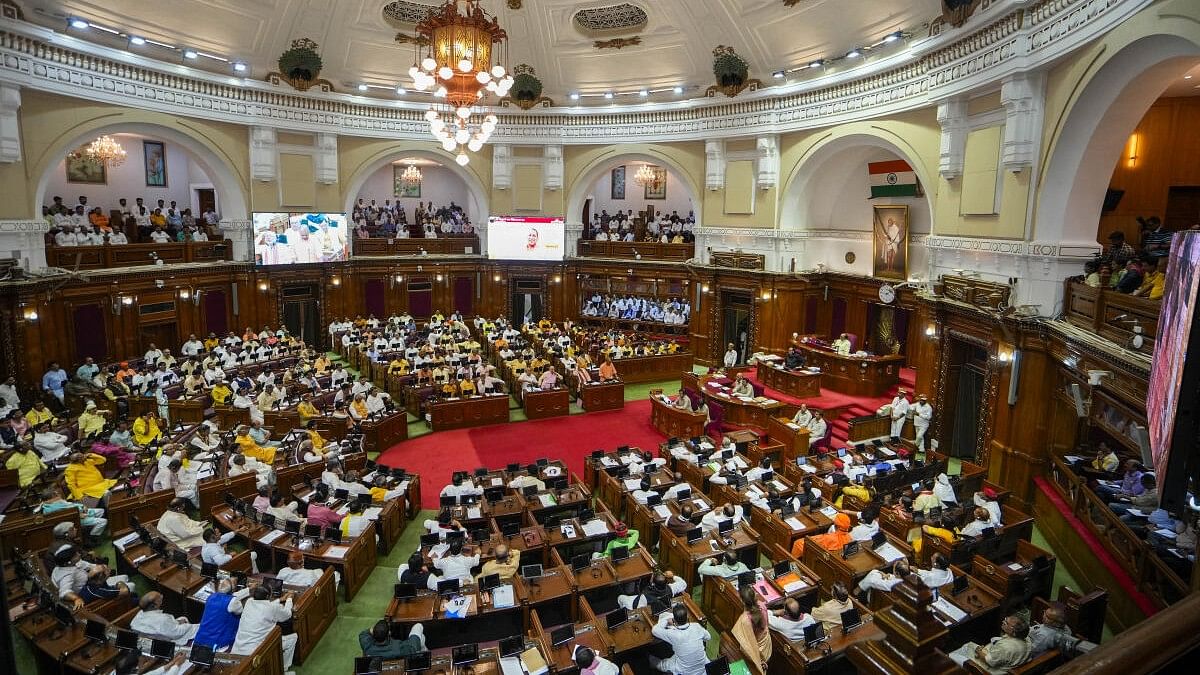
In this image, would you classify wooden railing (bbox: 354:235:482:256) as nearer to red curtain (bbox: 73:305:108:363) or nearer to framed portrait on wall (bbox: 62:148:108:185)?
framed portrait on wall (bbox: 62:148:108:185)

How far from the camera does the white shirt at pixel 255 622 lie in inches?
282

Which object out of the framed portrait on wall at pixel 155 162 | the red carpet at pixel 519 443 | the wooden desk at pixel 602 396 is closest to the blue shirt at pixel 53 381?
the red carpet at pixel 519 443

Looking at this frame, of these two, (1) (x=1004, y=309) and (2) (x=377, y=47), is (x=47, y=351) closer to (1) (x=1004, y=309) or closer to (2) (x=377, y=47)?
(2) (x=377, y=47)

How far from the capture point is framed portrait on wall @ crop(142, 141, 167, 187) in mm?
24516

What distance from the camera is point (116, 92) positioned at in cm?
1791

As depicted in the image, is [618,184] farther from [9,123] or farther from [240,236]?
[9,123]

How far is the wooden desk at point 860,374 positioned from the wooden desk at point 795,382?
2.22 feet

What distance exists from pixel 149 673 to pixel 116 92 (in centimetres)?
1732

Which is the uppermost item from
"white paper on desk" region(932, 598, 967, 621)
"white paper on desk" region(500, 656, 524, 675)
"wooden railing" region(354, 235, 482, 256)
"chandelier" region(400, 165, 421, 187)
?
"chandelier" region(400, 165, 421, 187)

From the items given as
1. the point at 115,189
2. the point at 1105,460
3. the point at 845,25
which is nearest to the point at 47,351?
the point at 115,189

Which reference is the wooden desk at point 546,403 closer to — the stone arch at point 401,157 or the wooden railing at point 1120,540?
the wooden railing at point 1120,540

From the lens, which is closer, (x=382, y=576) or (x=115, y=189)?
(x=382, y=576)

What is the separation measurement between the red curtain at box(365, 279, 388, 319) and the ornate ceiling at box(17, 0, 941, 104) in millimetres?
7031

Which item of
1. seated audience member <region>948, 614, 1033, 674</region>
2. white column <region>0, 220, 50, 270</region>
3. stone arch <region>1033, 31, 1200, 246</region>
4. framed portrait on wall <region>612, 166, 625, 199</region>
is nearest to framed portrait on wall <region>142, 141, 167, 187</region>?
white column <region>0, 220, 50, 270</region>
